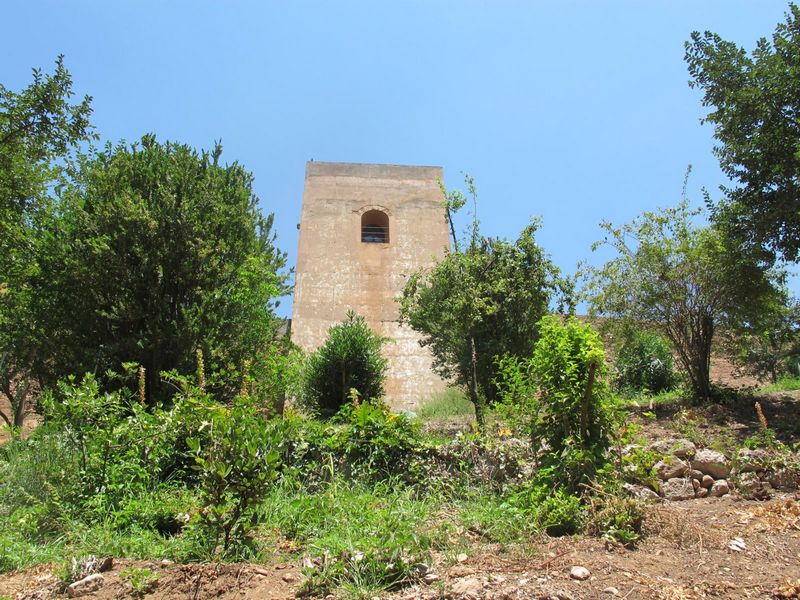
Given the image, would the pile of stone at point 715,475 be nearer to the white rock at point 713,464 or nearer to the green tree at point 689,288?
the white rock at point 713,464

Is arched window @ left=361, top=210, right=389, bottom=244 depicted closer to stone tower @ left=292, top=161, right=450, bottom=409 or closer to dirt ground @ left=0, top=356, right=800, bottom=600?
stone tower @ left=292, top=161, right=450, bottom=409

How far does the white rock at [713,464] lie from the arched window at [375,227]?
13.6m

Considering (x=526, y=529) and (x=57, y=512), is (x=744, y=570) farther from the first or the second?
Result: (x=57, y=512)

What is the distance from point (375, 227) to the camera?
19.5 meters

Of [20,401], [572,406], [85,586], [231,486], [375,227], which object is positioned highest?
[375,227]

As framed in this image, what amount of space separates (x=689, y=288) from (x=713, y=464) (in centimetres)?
500

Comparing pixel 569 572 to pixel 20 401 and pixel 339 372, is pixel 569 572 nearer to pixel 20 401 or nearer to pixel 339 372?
pixel 339 372

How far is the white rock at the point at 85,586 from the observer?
3.63 m

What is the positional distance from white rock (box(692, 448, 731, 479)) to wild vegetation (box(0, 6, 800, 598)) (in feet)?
0.15

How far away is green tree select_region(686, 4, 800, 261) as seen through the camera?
30.0 feet

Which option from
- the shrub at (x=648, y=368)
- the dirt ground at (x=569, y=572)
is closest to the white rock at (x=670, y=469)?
the dirt ground at (x=569, y=572)

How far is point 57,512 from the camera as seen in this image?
506 centimetres

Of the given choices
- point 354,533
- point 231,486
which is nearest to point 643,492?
point 354,533

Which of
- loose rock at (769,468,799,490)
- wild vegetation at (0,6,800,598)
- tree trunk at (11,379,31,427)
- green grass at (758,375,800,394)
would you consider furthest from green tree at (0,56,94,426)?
green grass at (758,375,800,394)
